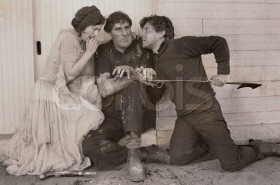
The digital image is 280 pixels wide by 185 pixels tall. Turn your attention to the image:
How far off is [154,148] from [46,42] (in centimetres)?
183

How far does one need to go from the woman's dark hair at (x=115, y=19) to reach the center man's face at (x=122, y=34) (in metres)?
0.03

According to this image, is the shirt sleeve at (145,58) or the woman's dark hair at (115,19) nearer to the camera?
the woman's dark hair at (115,19)

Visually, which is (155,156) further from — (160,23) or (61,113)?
(160,23)

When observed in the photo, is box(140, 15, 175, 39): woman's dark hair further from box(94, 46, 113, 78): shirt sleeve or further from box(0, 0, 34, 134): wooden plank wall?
box(0, 0, 34, 134): wooden plank wall

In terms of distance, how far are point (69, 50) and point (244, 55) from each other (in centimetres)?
235

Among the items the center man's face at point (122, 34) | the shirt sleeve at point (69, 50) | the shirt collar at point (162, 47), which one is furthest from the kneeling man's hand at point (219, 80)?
the shirt sleeve at point (69, 50)

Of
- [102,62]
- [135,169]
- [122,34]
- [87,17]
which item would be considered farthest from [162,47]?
[135,169]

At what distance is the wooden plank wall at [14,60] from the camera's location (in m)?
4.06

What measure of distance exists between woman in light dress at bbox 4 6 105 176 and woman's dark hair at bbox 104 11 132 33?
0.50 ft

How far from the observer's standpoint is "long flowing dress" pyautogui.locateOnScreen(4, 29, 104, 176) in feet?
12.0

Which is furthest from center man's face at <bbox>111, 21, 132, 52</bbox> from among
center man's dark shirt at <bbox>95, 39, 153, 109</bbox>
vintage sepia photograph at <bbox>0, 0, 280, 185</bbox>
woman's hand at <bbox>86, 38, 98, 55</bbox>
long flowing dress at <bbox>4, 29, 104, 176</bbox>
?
long flowing dress at <bbox>4, 29, 104, 176</bbox>

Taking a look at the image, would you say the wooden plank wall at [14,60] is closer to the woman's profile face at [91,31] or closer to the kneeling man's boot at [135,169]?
the woman's profile face at [91,31]

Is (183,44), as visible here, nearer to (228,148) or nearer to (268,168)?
(228,148)

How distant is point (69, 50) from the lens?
3816 millimetres
